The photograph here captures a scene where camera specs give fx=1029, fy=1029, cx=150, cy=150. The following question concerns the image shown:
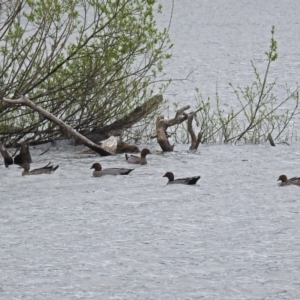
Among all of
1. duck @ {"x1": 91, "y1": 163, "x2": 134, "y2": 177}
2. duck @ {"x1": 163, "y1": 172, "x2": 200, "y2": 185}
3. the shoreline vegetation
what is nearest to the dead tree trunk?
the shoreline vegetation

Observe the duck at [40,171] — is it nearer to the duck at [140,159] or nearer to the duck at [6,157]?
the duck at [6,157]

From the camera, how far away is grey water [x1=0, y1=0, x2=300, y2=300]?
8641mm

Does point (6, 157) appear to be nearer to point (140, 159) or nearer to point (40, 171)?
point (40, 171)

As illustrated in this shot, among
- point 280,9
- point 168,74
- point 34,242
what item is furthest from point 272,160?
point 280,9

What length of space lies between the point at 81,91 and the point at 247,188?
4.01 meters

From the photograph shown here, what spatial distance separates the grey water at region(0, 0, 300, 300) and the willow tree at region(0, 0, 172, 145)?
2.03 ft

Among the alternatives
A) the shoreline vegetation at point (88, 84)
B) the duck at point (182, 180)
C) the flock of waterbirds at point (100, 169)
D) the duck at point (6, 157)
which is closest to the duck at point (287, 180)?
the flock of waterbirds at point (100, 169)

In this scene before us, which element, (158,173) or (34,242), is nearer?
(34,242)

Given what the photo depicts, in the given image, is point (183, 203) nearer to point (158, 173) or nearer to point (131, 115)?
point (158, 173)

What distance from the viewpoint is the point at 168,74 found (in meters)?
27.5

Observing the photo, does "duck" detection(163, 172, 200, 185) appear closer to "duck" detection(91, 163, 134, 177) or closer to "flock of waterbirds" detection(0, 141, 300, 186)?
"flock of waterbirds" detection(0, 141, 300, 186)

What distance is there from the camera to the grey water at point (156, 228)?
28.3 feet

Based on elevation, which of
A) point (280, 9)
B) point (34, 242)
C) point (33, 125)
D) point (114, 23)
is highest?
point (280, 9)

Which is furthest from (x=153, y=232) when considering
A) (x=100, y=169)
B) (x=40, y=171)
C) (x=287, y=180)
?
(x=40, y=171)
